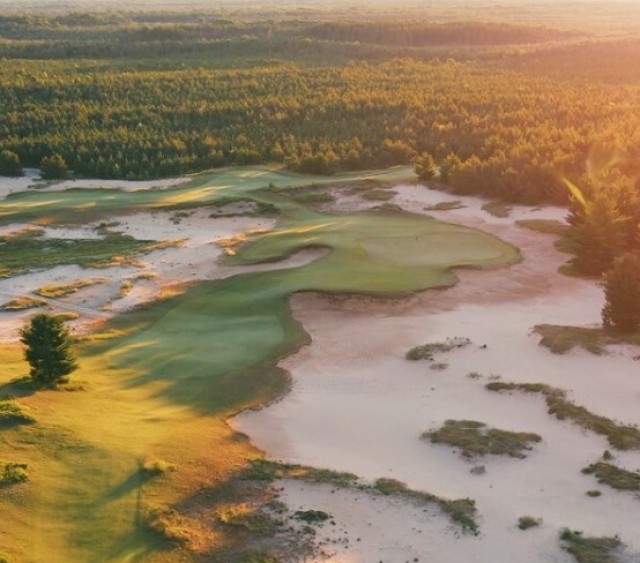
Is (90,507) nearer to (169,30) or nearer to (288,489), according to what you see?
(288,489)

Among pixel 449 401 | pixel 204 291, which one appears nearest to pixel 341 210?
pixel 204 291

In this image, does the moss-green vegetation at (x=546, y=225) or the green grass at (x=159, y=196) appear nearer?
the moss-green vegetation at (x=546, y=225)

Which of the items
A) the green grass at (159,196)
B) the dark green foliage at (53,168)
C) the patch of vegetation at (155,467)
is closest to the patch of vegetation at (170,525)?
the patch of vegetation at (155,467)

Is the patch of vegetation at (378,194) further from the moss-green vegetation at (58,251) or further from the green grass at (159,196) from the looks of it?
the moss-green vegetation at (58,251)

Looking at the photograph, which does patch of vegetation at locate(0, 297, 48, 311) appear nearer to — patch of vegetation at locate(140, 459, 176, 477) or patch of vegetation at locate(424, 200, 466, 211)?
patch of vegetation at locate(140, 459, 176, 477)

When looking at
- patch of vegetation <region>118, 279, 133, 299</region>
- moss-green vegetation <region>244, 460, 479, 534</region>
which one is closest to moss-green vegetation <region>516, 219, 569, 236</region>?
patch of vegetation <region>118, 279, 133, 299</region>

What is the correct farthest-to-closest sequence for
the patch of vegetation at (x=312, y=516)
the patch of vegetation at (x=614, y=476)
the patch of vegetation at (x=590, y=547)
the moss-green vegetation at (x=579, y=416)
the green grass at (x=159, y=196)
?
the green grass at (x=159, y=196) < the moss-green vegetation at (x=579, y=416) < the patch of vegetation at (x=614, y=476) < the patch of vegetation at (x=312, y=516) < the patch of vegetation at (x=590, y=547)
